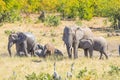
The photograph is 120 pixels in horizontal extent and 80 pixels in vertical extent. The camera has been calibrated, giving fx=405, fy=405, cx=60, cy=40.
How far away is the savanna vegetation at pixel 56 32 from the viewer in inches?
454

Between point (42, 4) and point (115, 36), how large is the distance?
23492mm

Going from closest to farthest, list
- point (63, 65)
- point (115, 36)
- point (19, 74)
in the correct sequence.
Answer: point (19, 74) → point (63, 65) → point (115, 36)

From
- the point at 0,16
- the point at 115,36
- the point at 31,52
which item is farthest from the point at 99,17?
the point at 31,52

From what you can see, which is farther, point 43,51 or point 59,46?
point 59,46

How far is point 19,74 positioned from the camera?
11.4 meters

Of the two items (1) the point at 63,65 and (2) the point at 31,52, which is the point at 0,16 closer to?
(2) the point at 31,52

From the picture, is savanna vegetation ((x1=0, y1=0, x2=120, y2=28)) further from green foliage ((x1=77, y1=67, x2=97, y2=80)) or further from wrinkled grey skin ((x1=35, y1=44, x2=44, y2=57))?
green foliage ((x1=77, y1=67, x2=97, y2=80))

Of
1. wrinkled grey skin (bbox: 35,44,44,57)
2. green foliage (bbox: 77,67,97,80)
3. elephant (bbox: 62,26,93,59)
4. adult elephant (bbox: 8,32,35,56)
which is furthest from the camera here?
adult elephant (bbox: 8,32,35,56)

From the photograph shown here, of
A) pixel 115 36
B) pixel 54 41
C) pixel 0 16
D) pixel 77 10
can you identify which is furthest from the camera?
pixel 77 10

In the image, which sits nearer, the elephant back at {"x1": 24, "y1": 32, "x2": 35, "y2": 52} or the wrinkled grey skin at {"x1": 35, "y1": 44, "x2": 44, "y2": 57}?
the wrinkled grey skin at {"x1": 35, "y1": 44, "x2": 44, "y2": 57}

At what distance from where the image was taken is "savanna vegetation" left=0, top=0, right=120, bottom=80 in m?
11.5

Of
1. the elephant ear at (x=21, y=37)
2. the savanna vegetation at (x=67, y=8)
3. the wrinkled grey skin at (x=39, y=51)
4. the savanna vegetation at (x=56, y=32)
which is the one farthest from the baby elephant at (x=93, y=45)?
the savanna vegetation at (x=67, y=8)

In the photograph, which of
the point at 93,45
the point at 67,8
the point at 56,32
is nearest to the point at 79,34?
the point at 93,45

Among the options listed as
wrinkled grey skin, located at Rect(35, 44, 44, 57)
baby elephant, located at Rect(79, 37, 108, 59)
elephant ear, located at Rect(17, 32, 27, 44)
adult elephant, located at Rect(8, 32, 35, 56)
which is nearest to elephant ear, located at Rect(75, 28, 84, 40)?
baby elephant, located at Rect(79, 37, 108, 59)
